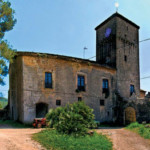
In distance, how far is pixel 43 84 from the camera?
1614 centimetres

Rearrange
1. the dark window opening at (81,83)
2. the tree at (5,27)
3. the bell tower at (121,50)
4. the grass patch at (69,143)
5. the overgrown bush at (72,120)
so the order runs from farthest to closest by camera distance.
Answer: the bell tower at (121,50), the dark window opening at (81,83), the tree at (5,27), the overgrown bush at (72,120), the grass patch at (69,143)

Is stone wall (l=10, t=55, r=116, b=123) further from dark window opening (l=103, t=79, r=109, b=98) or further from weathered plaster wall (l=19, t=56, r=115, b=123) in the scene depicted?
dark window opening (l=103, t=79, r=109, b=98)

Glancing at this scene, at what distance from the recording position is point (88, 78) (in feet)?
62.8

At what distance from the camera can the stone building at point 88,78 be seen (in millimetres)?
15672

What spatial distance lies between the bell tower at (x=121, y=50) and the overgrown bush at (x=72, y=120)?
40.8 ft

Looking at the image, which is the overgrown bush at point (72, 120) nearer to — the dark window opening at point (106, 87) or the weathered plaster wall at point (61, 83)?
the weathered plaster wall at point (61, 83)

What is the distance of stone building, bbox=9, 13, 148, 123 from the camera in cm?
1567

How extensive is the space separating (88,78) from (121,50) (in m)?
6.84

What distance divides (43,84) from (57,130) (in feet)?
23.3

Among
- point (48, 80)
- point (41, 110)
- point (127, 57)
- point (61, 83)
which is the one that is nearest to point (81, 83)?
point (61, 83)

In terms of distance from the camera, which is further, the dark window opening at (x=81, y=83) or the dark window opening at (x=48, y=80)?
the dark window opening at (x=81, y=83)

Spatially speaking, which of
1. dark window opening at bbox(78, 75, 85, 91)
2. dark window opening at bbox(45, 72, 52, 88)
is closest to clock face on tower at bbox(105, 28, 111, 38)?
dark window opening at bbox(78, 75, 85, 91)

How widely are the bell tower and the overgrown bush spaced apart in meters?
12.4

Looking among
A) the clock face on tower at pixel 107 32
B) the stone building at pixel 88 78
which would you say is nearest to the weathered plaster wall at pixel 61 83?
the stone building at pixel 88 78
